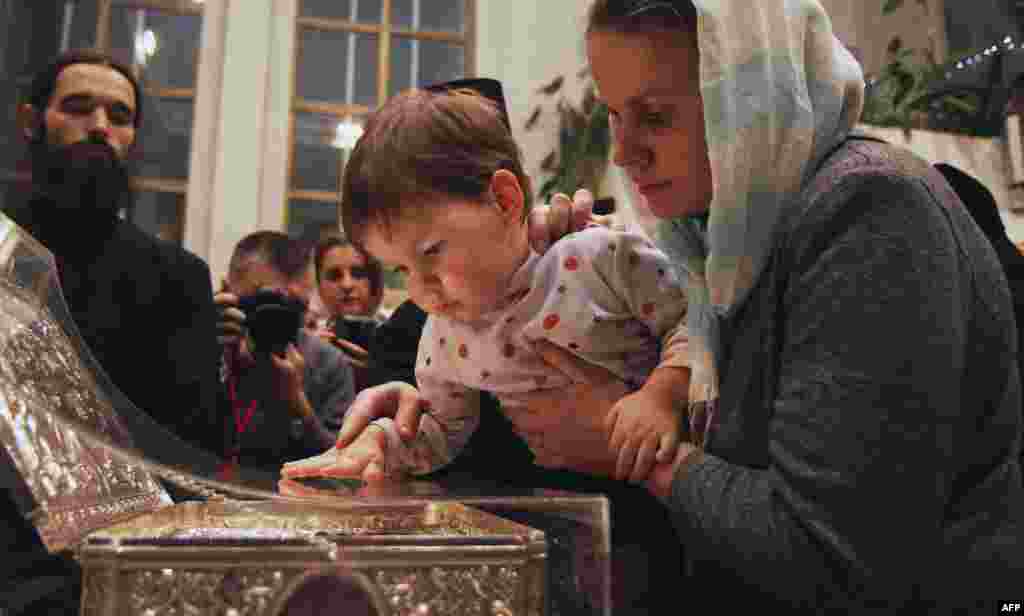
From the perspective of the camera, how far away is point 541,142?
12.3 ft

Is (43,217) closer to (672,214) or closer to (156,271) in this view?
(156,271)

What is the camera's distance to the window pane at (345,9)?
416 centimetres

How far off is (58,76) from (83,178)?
29 centimetres

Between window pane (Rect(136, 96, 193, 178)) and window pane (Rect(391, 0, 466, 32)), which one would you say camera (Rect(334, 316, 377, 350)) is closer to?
window pane (Rect(136, 96, 193, 178))

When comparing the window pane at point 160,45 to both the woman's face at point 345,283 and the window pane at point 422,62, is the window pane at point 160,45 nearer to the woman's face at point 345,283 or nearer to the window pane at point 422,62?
the window pane at point 422,62

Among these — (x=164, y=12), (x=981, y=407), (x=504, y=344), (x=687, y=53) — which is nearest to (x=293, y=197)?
(x=164, y=12)

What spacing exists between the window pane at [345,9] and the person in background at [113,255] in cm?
255

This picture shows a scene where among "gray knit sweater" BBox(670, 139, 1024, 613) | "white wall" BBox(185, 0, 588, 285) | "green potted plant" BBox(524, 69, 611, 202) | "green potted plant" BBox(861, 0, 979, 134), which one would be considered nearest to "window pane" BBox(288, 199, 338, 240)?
"white wall" BBox(185, 0, 588, 285)

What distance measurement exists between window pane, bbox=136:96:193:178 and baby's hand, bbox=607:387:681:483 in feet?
11.6

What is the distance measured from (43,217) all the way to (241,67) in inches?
103

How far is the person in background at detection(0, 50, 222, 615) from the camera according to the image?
4.59 ft

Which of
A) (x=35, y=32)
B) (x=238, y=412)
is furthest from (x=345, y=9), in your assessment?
(x=238, y=412)

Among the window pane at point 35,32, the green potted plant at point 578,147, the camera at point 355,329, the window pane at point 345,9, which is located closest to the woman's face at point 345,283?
the camera at point 355,329

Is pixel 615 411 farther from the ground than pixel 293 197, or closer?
closer
